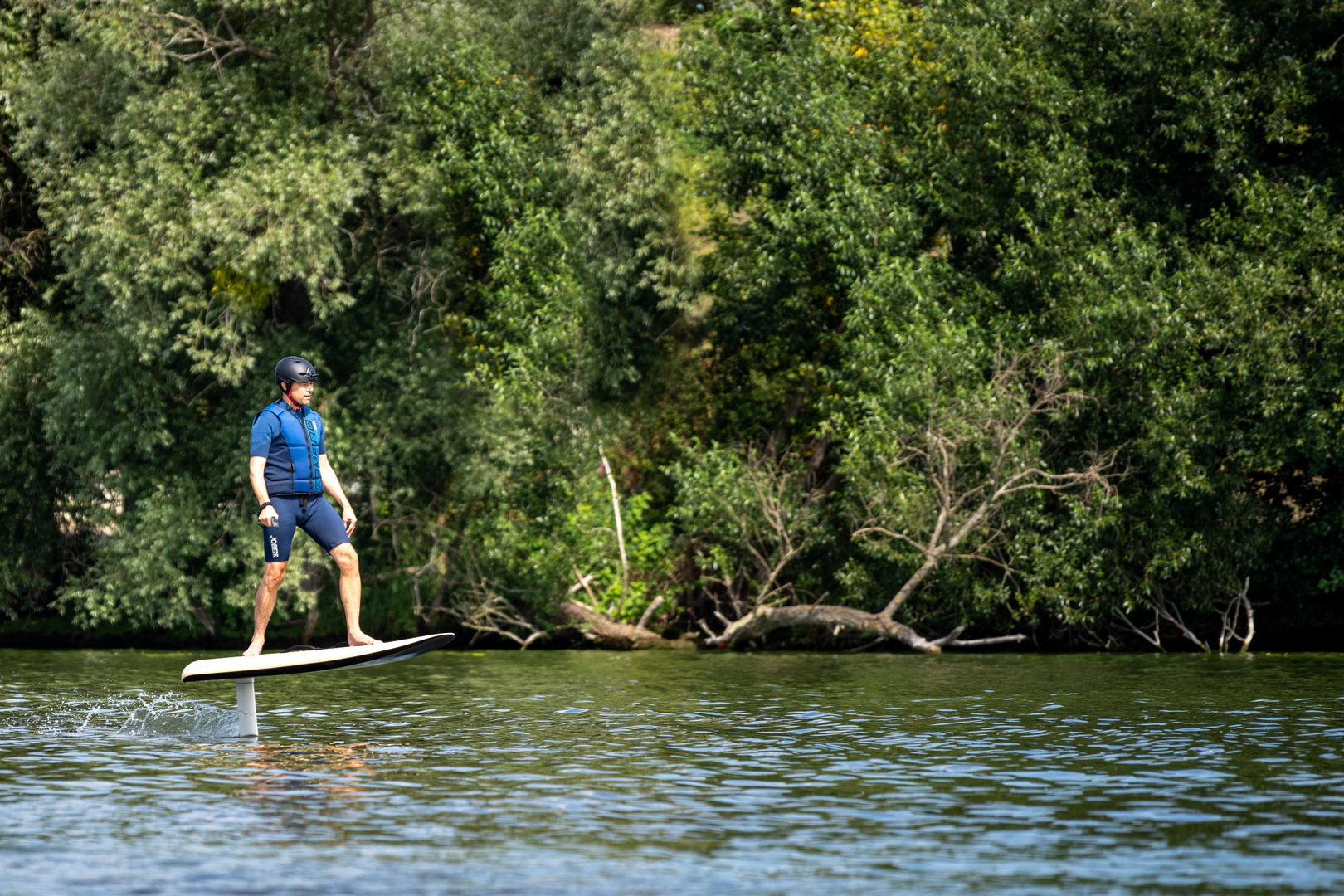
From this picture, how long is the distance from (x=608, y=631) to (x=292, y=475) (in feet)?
48.7

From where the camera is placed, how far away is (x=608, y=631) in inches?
1156

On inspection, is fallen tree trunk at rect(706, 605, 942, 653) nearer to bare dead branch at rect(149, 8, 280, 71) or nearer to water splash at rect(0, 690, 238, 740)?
water splash at rect(0, 690, 238, 740)

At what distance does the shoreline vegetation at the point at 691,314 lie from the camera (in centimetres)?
2697

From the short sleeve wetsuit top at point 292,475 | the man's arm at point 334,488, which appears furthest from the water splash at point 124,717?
the man's arm at point 334,488

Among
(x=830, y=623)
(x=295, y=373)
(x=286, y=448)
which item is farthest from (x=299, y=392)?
(x=830, y=623)

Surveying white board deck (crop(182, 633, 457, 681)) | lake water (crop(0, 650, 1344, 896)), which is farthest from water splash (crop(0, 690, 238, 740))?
white board deck (crop(182, 633, 457, 681))

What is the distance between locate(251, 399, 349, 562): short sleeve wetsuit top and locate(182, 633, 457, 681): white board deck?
0.93m

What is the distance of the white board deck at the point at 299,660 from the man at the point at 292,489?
0.58ft

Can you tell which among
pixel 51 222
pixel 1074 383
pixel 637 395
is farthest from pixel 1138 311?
pixel 51 222

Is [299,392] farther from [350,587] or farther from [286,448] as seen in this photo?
[350,587]

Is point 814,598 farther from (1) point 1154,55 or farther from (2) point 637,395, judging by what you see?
(1) point 1154,55

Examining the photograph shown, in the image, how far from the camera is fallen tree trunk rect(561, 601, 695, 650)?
2930 centimetres

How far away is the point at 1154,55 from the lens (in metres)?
28.7

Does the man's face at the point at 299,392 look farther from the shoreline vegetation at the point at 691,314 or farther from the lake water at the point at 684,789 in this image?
the shoreline vegetation at the point at 691,314
